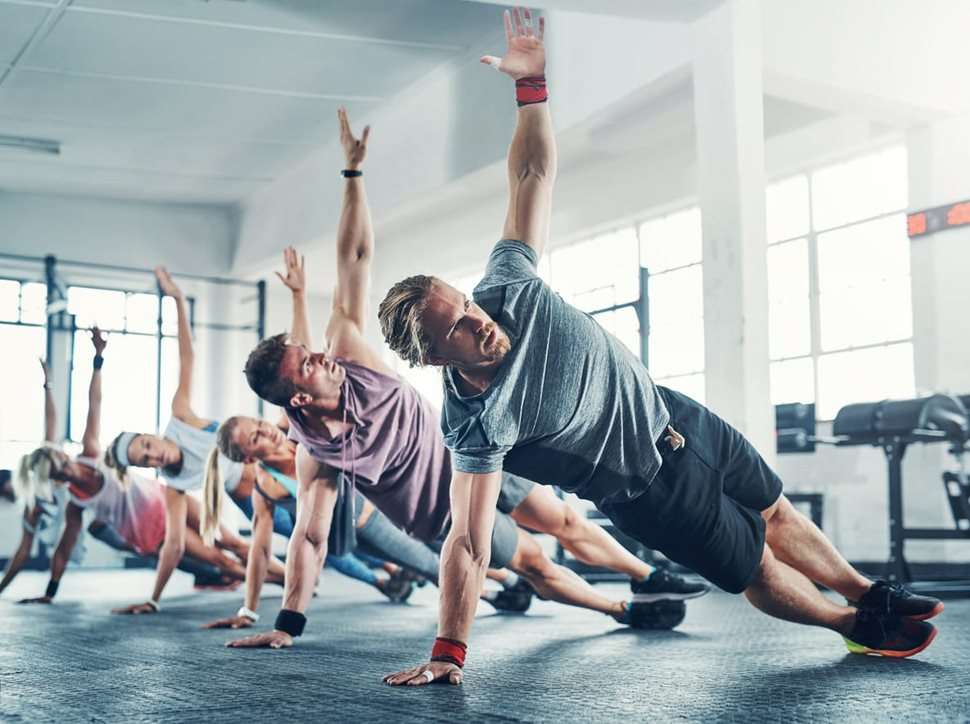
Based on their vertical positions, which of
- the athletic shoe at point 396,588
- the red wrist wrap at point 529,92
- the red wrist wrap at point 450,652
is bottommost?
the athletic shoe at point 396,588

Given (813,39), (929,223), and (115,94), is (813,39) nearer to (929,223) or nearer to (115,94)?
(929,223)

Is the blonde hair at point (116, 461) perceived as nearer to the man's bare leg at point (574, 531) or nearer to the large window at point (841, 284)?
the man's bare leg at point (574, 531)

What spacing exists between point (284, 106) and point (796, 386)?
12.8ft

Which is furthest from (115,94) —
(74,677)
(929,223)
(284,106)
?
(74,677)

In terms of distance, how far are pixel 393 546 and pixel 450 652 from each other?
178 centimetres

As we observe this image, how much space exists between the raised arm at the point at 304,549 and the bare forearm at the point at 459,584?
3.04ft

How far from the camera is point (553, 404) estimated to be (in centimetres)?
213

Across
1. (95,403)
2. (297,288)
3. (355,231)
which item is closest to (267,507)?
(297,288)

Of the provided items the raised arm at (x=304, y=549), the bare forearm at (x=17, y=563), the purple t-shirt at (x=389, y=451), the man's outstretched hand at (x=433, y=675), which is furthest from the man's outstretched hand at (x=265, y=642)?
the bare forearm at (x=17, y=563)

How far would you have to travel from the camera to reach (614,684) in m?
2.26

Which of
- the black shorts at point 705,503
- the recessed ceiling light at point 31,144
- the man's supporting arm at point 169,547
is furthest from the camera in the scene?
the recessed ceiling light at point 31,144

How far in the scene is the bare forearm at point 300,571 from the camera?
296 cm

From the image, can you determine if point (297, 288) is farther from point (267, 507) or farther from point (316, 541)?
point (316, 541)

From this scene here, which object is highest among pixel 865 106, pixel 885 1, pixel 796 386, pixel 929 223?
pixel 885 1
